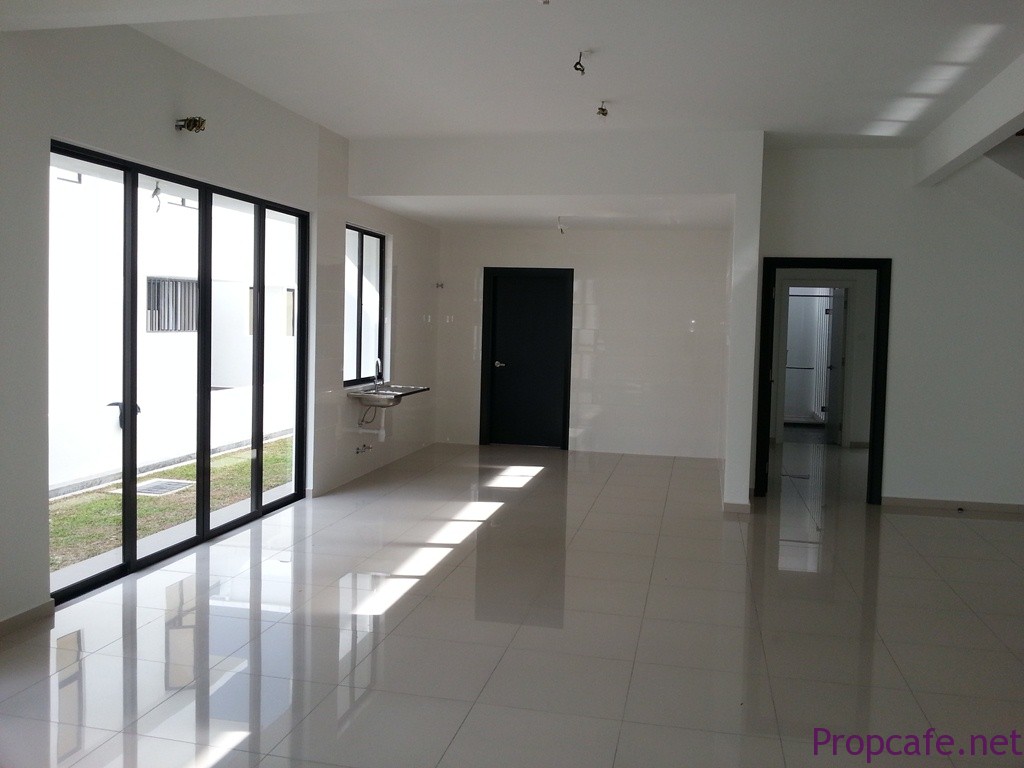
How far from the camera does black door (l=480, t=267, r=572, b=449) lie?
947 centimetres

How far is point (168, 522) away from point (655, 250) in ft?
18.7

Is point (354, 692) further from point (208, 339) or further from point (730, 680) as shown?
point (208, 339)

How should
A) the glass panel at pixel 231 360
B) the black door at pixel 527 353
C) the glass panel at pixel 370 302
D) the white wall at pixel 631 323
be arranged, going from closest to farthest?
the glass panel at pixel 231 360
the glass panel at pixel 370 302
the white wall at pixel 631 323
the black door at pixel 527 353

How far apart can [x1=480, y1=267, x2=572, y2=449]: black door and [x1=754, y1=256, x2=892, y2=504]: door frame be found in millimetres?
2650

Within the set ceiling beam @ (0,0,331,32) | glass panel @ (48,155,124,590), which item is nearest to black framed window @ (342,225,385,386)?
glass panel @ (48,155,124,590)

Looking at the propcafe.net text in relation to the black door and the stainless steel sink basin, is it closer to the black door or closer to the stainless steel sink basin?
the stainless steel sink basin

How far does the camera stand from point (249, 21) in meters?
4.27

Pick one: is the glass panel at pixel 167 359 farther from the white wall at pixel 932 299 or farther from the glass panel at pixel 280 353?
the white wall at pixel 932 299

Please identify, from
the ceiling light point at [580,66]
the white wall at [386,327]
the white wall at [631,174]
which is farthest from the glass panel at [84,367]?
the white wall at [631,174]

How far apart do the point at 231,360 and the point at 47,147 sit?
2.00 meters

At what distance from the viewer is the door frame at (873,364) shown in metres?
6.98

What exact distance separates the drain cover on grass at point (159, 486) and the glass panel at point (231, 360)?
355 millimetres

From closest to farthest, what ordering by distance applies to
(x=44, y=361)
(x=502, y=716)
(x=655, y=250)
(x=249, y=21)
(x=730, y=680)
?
(x=502, y=716) → (x=730, y=680) → (x=44, y=361) → (x=249, y=21) → (x=655, y=250)

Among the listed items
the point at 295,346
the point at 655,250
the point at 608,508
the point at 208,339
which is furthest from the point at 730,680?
the point at 655,250
